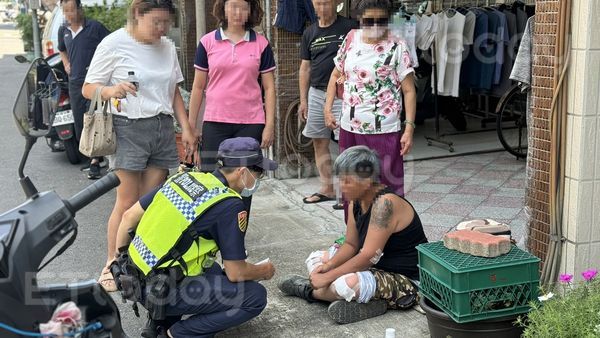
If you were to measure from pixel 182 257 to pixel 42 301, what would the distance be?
1271 mm

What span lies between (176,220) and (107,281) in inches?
54.5

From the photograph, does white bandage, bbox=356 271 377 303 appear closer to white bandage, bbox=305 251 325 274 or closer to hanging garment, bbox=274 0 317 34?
white bandage, bbox=305 251 325 274

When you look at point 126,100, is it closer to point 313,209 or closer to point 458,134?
point 313,209

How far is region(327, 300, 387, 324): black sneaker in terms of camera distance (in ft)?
13.1

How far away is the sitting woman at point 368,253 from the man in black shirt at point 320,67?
197cm

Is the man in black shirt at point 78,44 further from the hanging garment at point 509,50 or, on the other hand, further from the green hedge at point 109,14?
the green hedge at point 109,14

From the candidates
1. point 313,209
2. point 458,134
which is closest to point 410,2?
point 458,134

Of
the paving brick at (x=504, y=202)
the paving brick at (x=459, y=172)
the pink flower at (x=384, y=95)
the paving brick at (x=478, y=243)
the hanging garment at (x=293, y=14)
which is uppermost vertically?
the hanging garment at (x=293, y=14)

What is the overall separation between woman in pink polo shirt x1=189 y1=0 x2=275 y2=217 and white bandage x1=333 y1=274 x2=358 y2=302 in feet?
4.67

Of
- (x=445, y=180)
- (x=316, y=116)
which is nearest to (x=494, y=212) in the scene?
(x=445, y=180)

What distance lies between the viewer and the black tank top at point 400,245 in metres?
4.02

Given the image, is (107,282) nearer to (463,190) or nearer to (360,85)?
(360,85)

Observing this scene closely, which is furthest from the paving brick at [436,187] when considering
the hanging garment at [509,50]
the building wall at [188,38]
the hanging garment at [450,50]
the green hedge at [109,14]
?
the green hedge at [109,14]

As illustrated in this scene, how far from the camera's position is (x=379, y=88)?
4699 millimetres
